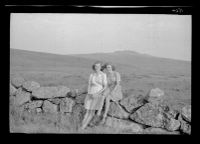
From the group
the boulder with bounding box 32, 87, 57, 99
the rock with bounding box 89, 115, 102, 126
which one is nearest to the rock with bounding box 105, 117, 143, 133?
the rock with bounding box 89, 115, 102, 126

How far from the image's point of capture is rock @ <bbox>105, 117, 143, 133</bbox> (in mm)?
4469

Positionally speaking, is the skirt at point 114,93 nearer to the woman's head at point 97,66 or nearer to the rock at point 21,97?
the woman's head at point 97,66

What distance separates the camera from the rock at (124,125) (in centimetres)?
447

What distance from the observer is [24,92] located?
15.0 ft

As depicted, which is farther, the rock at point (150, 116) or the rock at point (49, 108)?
the rock at point (49, 108)

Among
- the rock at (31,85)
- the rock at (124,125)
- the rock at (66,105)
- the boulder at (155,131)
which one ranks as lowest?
the boulder at (155,131)

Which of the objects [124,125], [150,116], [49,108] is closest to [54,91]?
[49,108]

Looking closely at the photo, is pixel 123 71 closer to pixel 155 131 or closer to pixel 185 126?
pixel 155 131

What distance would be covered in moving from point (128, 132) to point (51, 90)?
1151 millimetres

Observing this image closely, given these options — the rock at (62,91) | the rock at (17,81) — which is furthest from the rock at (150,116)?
the rock at (17,81)

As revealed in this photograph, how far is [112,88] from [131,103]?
0.32m

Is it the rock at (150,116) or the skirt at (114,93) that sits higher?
the skirt at (114,93)

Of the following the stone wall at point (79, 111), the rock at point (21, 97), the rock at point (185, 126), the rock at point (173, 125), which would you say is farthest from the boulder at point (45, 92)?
the rock at point (185, 126)

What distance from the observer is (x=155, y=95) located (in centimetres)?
447
